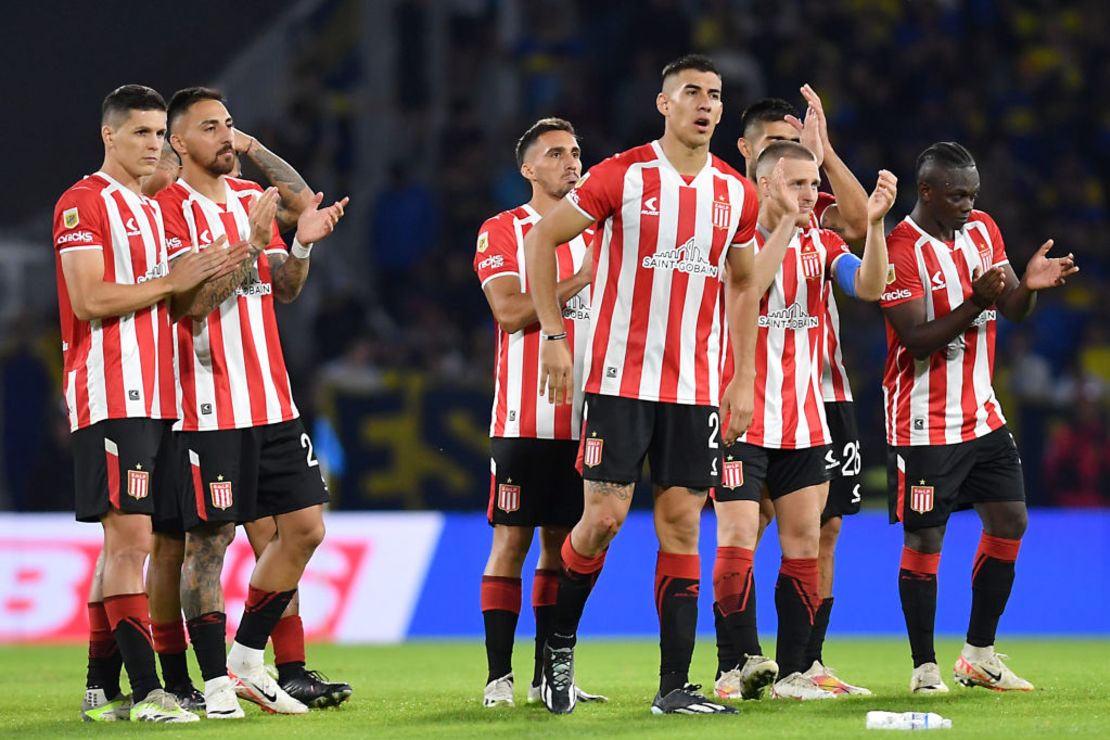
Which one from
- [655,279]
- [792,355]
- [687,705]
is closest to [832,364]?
[792,355]

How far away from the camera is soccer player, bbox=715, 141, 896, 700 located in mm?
7148

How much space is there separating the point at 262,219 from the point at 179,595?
163 cm

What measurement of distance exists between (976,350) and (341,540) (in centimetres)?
571

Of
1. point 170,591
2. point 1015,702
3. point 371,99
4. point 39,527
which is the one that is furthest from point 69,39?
point 1015,702

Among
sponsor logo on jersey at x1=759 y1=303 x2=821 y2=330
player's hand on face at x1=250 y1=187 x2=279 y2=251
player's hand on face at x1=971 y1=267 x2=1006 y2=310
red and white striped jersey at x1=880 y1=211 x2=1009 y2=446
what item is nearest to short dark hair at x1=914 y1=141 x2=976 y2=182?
red and white striped jersey at x1=880 y1=211 x2=1009 y2=446

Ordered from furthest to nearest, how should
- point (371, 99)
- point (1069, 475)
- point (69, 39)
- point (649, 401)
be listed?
point (371, 99) < point (69, 39) < point (1069, 475) < point (649, 401)

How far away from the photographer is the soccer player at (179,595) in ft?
22.9

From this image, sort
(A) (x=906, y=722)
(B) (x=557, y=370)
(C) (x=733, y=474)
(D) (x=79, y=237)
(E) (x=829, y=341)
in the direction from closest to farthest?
(A) (x=906, y=722) < (B) (x=557, y=370) < (D) (x=79, y=237) < (C) (x=733, y=474) < (E) (x=829, y=341)

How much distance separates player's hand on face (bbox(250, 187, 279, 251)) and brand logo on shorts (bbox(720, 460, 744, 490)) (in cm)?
218

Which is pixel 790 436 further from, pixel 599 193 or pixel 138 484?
pixel 138 484

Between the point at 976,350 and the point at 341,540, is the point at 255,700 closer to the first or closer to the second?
the point at 976,350

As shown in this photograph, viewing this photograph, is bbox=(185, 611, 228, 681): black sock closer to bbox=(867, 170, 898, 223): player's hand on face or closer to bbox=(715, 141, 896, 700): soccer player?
bbox=(715, 141, 896, 700): soccer player

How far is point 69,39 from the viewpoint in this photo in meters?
14.8

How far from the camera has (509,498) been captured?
709 centimetres
